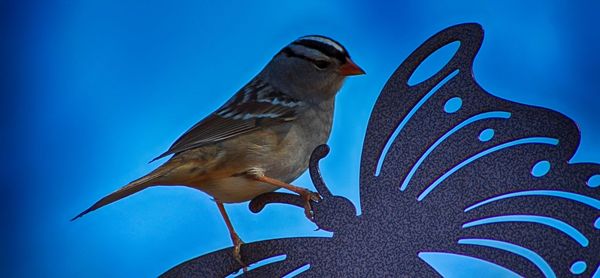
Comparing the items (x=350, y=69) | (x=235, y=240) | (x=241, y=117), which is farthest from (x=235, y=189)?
(x=350, y=69)

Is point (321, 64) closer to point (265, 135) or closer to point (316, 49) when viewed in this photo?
point (316, 49)

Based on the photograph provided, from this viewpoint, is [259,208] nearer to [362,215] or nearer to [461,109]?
[362,215]

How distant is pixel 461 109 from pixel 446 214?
0.17m

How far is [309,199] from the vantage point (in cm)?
118

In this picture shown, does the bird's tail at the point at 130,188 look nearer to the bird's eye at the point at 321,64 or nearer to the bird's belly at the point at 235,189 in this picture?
the bird's belly at the point at 235,189

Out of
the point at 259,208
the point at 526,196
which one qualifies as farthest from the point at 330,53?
the point at 526,196

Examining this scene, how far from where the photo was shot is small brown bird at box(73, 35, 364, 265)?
139cm

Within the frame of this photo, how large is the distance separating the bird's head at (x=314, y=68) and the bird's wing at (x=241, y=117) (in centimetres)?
5

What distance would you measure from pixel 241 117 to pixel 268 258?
1.56 feet

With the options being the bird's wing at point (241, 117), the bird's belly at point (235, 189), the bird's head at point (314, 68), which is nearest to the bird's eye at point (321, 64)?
the bird's head at point (314, 68)

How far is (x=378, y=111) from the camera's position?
1.13 meters

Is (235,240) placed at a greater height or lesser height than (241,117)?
lesser

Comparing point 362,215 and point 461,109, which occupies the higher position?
point 461,109

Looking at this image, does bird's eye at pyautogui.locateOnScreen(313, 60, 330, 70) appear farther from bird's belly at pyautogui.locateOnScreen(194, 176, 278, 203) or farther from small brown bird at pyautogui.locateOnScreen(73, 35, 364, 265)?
bird's belly at pyautogui.locateOnScreen(194, 176, 278, 203)
